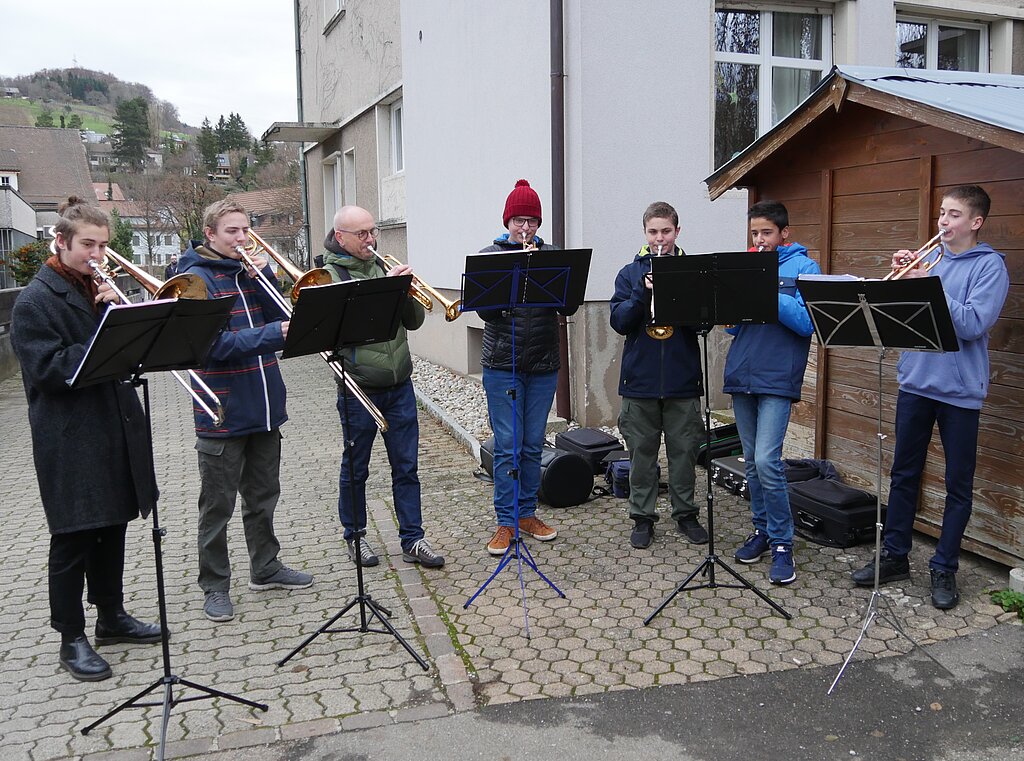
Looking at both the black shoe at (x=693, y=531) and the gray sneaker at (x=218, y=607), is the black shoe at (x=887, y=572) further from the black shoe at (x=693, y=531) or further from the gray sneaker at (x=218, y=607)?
the gray sneaker at (x=218, y=607)

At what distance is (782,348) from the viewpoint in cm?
486

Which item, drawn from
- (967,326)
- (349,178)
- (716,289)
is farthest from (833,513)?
(349,178)

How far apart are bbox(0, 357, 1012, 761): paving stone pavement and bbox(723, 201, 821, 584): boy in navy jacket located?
0.35 meters

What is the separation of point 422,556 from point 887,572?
2.58 metres

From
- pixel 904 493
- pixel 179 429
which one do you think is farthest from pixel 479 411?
pixel 904 493

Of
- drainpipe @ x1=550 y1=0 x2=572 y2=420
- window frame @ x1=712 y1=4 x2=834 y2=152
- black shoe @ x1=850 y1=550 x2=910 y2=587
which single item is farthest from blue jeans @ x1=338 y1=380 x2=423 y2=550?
window frame @ x1=712 y1=4 x2=834 y2=152

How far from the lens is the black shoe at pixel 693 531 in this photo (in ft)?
18.2

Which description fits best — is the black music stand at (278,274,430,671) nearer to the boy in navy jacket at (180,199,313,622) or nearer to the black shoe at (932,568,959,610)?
the boy in navy jacket at (180,199,313,622)

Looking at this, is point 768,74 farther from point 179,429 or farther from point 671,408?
point 179,429

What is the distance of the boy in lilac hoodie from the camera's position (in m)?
4.23

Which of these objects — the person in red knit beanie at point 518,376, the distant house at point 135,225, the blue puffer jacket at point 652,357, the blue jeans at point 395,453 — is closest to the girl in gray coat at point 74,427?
the blue jeans at point 395,453

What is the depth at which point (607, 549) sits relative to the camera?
5562 millimetres

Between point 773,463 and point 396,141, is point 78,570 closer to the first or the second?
point 773,463

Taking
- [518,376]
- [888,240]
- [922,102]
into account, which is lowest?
[518,376]
